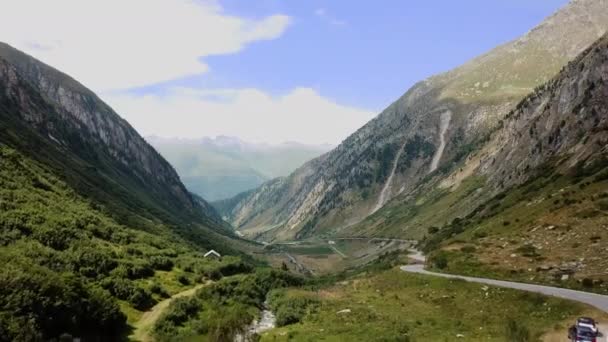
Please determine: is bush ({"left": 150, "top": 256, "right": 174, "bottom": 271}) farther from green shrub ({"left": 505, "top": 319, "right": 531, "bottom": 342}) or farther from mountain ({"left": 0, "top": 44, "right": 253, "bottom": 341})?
green shrub ({"left": 505, "top": 319, "right": 531, "bottom": 342})

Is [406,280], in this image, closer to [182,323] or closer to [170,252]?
[182,323]

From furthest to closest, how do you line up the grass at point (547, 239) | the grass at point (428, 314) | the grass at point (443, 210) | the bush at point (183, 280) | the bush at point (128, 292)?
1. the grass at point (443, 210)
2. the bush at point (183, 280)
3. the bush at point (128, 292)
4. the grass at point (547, 239)
5. the grass at point (428, 314)

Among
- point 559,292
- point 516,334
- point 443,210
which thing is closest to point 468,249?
point 559,292

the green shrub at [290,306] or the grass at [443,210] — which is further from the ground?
the grass at [443,210]

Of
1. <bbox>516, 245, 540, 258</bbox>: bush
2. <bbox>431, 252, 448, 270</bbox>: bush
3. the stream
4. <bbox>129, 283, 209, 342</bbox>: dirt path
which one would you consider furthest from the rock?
<bbox>129, 283, 209, 342</bbox>: dirt path

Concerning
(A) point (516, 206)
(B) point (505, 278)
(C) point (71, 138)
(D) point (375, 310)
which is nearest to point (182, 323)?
(D) point (375, 310)

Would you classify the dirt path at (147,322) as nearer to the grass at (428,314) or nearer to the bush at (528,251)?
the grass at (428,314)

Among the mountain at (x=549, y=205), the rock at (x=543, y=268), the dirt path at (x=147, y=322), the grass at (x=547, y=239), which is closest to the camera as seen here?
the dirt path at (x=147, y=322)

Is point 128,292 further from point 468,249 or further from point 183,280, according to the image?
point 468,249

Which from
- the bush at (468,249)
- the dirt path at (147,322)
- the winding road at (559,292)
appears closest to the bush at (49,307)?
the dirt path at (147,322)

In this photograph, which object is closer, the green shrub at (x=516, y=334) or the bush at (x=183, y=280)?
the green shrub at (x=516, y=334)
